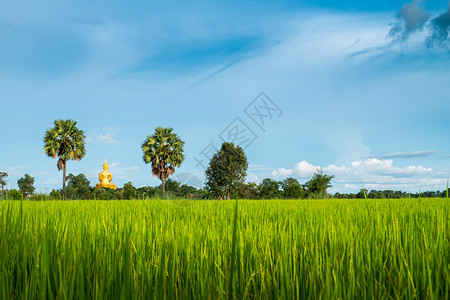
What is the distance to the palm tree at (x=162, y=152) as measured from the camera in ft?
113

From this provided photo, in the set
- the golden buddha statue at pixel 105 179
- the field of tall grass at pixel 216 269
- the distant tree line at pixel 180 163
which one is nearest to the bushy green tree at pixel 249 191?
the distant tree line at pixel 180 163

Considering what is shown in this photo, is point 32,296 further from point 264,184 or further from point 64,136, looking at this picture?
point 264,184

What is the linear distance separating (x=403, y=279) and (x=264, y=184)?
42.6m

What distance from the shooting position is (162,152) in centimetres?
3469

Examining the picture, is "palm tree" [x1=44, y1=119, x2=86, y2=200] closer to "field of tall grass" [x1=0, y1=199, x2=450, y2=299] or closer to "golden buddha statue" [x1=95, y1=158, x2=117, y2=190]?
"golden buddha statue" [x1=95, y1=158, x2=117, y2=190]

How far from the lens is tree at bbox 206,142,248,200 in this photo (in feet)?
123

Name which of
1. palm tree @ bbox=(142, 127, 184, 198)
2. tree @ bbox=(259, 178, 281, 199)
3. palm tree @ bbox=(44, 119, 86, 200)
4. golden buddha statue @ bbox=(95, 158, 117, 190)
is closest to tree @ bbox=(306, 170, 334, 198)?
tree @ bbox=(259, 178, 281, 199)

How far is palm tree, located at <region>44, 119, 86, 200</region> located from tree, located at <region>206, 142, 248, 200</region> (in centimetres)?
1549

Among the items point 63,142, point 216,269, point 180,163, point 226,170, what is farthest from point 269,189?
point 216,269

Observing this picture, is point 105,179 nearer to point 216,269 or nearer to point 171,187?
→ point 171,187

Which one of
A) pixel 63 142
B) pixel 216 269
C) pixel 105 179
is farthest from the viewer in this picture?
pixel 105 179

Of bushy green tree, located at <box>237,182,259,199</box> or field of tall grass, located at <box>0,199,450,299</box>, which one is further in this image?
bushy green tree, located at <box>237,182,259,199</box>

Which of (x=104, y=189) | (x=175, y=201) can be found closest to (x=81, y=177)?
(x=104, y=189)

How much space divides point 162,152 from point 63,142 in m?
10.4
